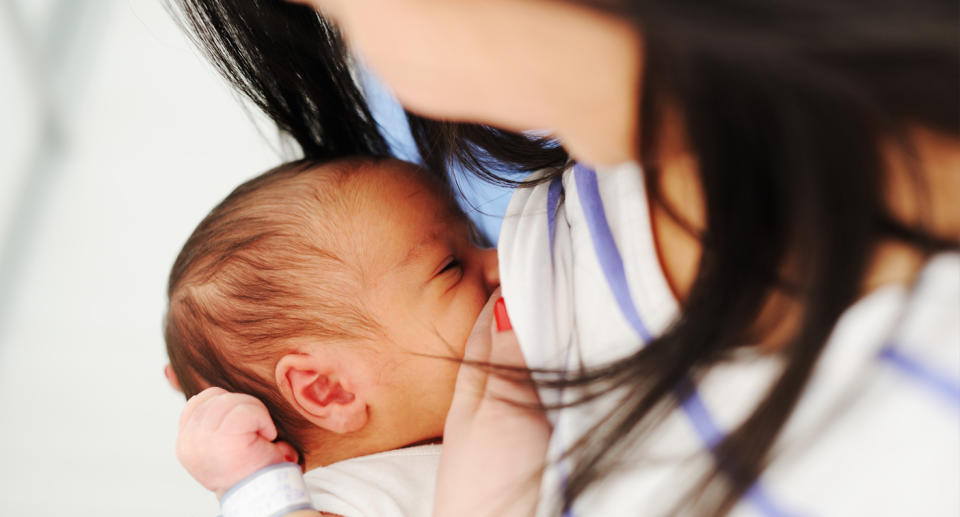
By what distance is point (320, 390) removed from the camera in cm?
87

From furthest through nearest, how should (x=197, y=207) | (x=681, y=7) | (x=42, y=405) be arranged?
(x=197, y=207)
(x=42, y=405)
(x=681, y=7)

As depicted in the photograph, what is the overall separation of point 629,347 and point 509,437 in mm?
152

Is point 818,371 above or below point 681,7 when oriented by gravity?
below

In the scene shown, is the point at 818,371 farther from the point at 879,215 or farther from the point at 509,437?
the point at 509,437

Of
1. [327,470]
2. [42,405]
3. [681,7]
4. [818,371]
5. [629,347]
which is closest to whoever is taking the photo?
[681,7]

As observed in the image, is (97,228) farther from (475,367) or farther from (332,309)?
(475,367)

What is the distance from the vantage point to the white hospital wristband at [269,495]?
778 mm

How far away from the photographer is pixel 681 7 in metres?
0.36

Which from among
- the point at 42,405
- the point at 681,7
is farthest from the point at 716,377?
the point at 42,405

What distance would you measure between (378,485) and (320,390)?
12 cm

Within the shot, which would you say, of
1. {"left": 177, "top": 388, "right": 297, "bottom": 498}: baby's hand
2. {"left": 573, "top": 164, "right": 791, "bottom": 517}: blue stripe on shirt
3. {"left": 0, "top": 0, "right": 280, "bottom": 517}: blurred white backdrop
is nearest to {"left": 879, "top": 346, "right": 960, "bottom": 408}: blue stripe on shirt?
{"left": 573, "top": 164, "right": 791, "bottom": 517}: blue stripe on shirt

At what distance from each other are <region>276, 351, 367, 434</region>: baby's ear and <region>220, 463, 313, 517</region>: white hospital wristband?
0.08 meters

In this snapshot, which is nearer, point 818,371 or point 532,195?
point 818,371

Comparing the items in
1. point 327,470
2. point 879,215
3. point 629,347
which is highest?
point 879,215
